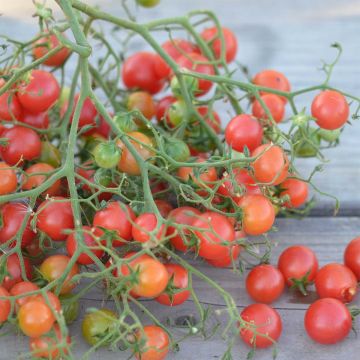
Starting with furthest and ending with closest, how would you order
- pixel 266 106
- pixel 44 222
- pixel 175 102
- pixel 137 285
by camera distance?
pixel 175 102 < pixel 266 106 < pixel 44 222 < pixel 137 285

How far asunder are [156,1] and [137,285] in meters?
0.67

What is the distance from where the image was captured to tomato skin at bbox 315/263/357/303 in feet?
3.61

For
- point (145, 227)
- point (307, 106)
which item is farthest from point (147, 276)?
point (307, 106)

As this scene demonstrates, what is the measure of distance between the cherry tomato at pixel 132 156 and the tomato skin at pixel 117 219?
0.09m

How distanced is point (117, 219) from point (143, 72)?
53cm

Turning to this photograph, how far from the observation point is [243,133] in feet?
3.65

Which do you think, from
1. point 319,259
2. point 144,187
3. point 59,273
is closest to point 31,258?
point 59,273

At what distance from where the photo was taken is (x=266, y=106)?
119cm

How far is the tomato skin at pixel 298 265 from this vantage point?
1143 millimetres

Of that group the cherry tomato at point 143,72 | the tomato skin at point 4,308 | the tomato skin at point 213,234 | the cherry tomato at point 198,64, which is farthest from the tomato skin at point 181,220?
the cherry tomato at point 143,72

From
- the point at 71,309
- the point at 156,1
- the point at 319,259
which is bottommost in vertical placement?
the point at 319,259

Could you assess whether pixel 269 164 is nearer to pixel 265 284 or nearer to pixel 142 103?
pixel 265 284

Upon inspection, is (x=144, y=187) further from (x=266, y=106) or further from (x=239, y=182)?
(x=266, y=106)

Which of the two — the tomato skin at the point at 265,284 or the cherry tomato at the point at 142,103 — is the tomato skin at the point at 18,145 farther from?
the tomato skin at the point at 265,284
